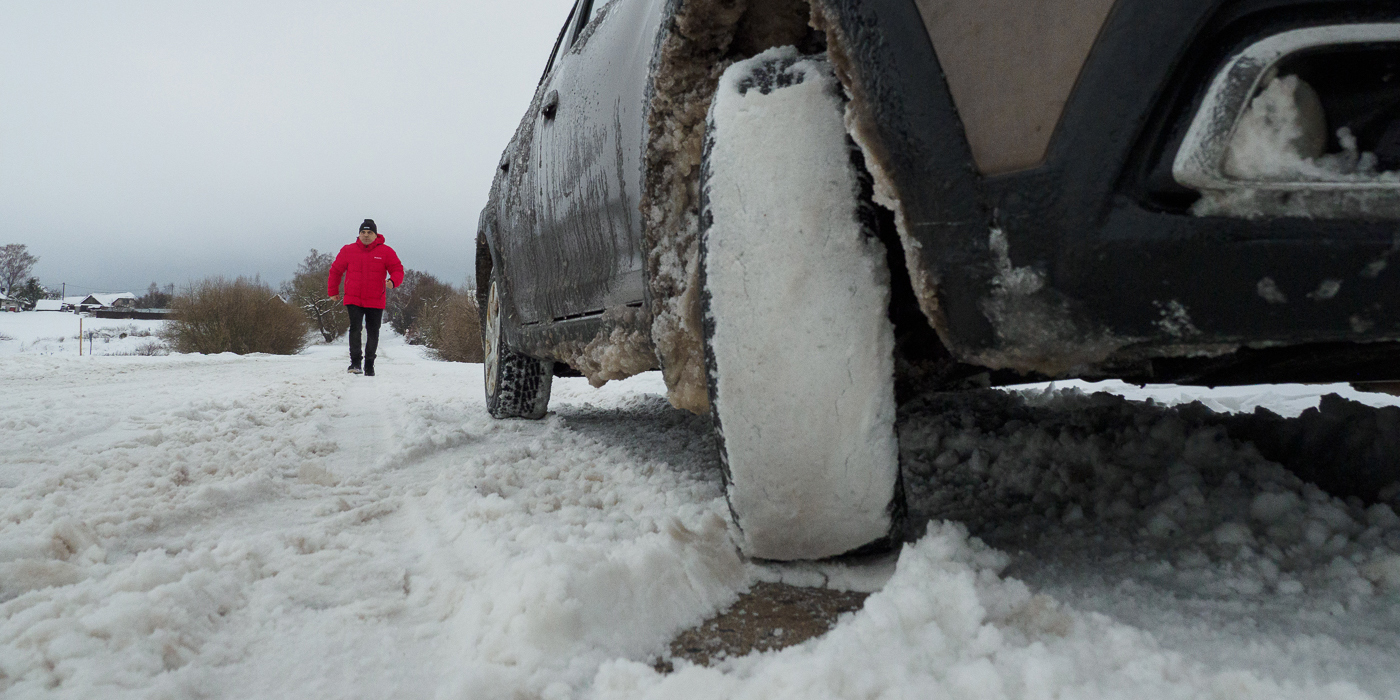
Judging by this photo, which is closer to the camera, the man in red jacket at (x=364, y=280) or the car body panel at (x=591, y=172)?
the car body panel at (x=591, y=172)

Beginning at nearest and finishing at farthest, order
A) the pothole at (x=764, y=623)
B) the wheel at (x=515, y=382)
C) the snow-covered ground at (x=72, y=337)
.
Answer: the pothole at (x=764, y=623) < the wheel at (x=515, y=382) < the snow-covered ground at (x=72, y=337)

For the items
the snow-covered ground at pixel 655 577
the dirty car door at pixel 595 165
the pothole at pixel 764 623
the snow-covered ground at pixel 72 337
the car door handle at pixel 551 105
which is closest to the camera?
the snow-covered ground at pixel 655 577

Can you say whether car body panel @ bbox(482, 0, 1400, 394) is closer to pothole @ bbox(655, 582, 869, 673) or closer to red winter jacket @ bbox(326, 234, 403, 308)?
pothole @ bbox(655, 582, 869, 673)

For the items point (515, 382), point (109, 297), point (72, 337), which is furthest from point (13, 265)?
point (515, 382)

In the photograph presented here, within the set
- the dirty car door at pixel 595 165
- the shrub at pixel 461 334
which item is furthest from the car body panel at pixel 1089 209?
the shrub at pixel 461 334

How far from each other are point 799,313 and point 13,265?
68.9 m

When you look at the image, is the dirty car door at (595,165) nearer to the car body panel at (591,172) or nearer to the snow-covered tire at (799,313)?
the car body panel at (591,172)

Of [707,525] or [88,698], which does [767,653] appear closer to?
[707,525]

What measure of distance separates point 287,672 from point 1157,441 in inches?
73.3

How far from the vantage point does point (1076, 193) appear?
0.85 m

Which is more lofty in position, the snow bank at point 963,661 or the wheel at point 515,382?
the wheel at point 515,382

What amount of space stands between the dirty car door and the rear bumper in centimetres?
76

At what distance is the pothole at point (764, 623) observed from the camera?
1.03m

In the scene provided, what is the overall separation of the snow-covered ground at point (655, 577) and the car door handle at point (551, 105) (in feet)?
3.89
